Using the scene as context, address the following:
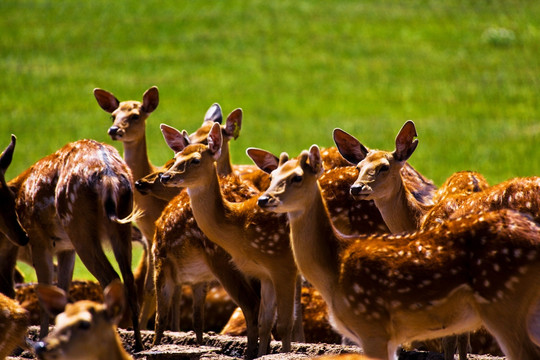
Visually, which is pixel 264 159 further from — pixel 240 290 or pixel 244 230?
pixel 240 290

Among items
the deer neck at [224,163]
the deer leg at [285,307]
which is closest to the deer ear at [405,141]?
the deer leg at [285,307]

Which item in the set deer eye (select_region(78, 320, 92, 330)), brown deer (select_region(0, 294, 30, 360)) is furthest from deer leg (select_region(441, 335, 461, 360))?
deer eye (select_region(78, 320, 92, 330))

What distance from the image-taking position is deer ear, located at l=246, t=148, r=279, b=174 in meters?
9.21

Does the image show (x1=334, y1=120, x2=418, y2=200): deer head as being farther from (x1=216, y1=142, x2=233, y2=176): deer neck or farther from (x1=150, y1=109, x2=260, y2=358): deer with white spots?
(x1=216, y1=142, x2=233, y2=176): deer neck

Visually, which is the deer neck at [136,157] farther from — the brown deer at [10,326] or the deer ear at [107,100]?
the brown deer at [10,326]

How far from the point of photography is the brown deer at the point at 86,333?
6.08 meters

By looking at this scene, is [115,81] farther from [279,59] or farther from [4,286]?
[4,286]

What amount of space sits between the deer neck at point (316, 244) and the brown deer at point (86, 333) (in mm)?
1835

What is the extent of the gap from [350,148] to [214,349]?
1.86 metres

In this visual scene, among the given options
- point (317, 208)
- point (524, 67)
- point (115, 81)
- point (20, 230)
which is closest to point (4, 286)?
point (20, 230)

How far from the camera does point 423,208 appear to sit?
9.65 metres

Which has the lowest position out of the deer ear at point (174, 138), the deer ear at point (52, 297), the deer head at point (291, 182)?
the deer ear at point (52, 297)

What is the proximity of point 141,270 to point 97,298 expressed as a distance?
56 cm

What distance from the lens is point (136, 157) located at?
11.7 m
